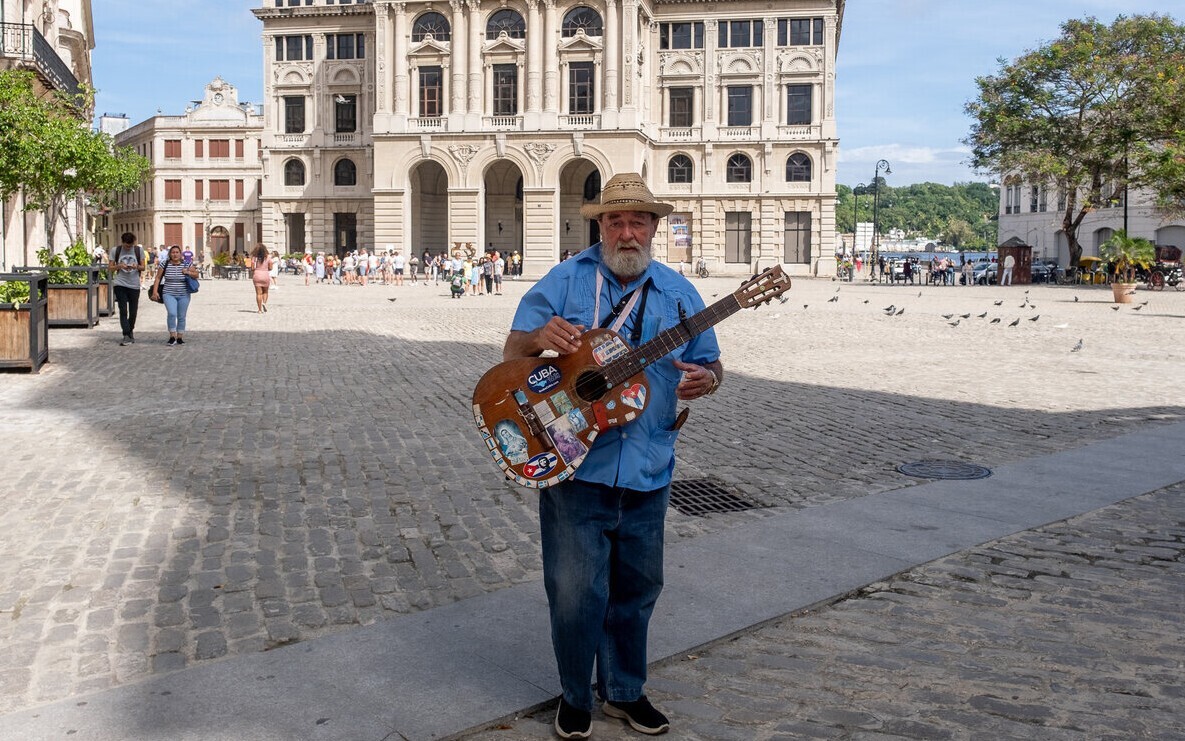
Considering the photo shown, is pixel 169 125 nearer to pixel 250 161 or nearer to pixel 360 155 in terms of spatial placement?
pixel 250 161

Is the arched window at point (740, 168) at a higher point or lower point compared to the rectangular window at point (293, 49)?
lower

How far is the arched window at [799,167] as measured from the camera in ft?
212

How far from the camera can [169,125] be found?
80875 mm

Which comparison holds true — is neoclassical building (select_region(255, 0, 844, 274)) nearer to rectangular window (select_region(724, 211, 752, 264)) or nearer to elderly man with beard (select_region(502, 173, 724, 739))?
rectangular window (select_region(724, 211, 752, 264))

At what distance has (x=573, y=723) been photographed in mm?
3875

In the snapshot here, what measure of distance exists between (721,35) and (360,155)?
22278mm

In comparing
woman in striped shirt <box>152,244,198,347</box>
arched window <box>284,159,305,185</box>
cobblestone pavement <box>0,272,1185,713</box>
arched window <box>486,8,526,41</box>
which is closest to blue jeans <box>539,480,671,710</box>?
cobblestone pavement <box>0,272,1185,713</box>

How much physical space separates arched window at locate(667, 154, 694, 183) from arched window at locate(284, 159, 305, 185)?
2215 centimetres

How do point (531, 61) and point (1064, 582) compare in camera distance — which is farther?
point (531, 61)

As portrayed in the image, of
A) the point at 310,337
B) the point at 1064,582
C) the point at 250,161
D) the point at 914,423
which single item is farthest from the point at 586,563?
the point at 250,161

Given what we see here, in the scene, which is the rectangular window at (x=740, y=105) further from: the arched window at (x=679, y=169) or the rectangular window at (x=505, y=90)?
the rectangular window at (x=505, y=90)

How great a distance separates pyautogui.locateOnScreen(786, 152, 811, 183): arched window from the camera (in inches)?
2544

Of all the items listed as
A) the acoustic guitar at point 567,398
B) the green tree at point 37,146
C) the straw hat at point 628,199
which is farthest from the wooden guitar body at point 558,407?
the green tree at point 37,146

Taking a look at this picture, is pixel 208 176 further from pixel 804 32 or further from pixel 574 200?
pixel 804 32
